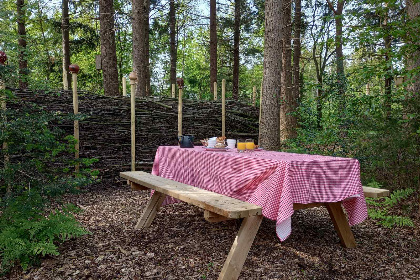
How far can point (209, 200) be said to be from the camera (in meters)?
2.17

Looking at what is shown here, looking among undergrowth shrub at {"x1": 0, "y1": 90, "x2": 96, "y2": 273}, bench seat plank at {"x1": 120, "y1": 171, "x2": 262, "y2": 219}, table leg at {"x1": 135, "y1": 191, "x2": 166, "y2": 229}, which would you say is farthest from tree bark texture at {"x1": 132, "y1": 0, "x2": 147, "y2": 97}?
undergrowth shrub at {"x1": 0, "y1": 90, "x2": 96, "y2": 273}

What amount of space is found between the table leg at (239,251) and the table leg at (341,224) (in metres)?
0.81

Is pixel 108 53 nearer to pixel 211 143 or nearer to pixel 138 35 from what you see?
pixel 138 35

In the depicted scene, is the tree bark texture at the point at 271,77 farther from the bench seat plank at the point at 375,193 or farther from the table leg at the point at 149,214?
the bench seat plank at the point at 375,193

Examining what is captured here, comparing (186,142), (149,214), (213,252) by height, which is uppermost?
(186,142)

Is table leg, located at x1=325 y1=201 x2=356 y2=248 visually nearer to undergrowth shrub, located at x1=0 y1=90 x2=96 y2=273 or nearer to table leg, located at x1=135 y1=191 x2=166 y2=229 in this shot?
table leg, located at x1=135 y1=191 x2=166 y2=229

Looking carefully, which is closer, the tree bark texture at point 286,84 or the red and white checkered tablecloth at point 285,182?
the red and white checkered tablecloth at point 285,182

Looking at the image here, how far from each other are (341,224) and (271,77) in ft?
10.8

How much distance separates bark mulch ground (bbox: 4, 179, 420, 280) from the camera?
7.43ft

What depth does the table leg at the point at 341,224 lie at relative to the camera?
2.63m

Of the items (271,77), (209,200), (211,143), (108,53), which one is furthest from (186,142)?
(108,53)

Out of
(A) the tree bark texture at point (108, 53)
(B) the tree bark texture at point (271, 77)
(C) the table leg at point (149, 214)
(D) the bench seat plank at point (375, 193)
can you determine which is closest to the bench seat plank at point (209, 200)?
(C) the table leg at point (149, 214)

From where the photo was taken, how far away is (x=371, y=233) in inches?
122

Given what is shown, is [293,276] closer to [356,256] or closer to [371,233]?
[356,256]
